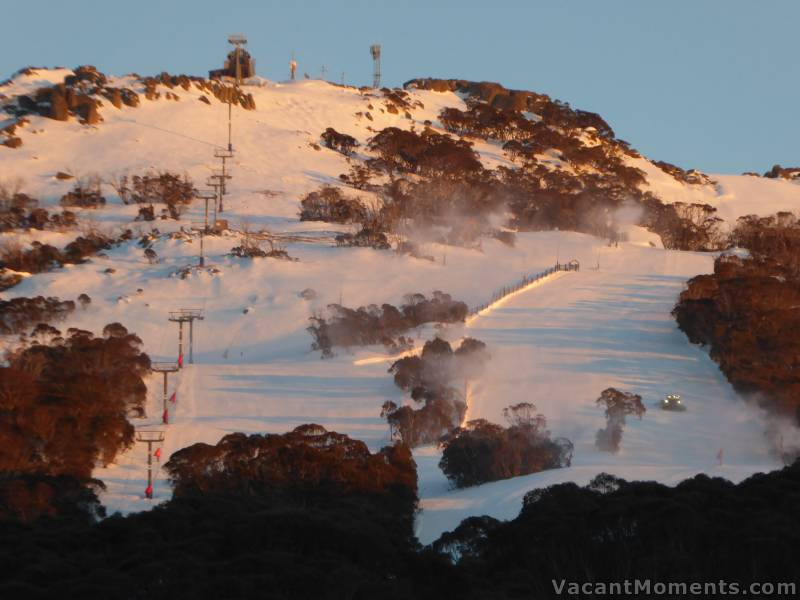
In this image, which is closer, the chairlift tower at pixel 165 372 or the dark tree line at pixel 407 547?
the dark tree line at pixel 407 547

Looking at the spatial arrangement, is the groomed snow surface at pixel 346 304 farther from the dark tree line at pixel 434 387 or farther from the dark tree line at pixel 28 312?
the dark tree line at pixel 28 312

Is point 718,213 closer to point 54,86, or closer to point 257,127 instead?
point 257,127

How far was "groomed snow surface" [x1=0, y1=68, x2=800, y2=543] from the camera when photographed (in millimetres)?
32406

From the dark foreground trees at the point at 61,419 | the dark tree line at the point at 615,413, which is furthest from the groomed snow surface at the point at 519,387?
the dark foreground trees at the point at 61,419

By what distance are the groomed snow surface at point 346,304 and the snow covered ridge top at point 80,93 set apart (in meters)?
1.03

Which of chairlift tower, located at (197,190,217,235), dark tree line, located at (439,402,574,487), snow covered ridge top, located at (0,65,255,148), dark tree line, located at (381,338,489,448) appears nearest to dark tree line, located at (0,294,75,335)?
chairlift tower, located at (197,190,217,235)

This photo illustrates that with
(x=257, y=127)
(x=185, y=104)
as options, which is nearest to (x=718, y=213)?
(x=257, y=127)

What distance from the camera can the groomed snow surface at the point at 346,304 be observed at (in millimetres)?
32406

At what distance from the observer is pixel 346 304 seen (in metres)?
49.4

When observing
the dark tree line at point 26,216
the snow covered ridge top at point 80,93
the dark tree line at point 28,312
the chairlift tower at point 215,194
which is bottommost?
the dark tree line at point 28,312

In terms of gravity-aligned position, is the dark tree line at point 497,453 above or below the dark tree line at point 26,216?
below

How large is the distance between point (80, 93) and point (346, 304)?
40046mm

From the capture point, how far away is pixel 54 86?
265 feet

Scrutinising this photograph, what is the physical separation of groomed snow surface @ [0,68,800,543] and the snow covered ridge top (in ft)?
3.36
